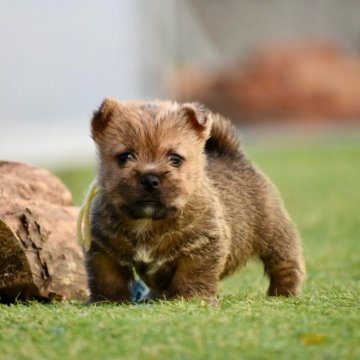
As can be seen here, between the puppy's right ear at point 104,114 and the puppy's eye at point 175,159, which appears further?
the puppy's right ear at point 104,114

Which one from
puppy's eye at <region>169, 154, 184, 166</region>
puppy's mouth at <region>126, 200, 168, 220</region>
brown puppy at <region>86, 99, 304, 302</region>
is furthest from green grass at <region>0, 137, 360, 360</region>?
puppy's eye at <region>169, 154, 184, 166</region>

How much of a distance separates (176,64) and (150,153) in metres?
21.1

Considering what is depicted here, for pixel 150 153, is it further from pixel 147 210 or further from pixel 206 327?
→ pixel 206 327

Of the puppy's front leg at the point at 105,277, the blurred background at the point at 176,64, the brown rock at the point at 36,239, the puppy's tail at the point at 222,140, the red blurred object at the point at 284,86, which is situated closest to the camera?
the puppy's front leg at the point at 105,277

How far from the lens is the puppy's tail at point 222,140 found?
20.2ft

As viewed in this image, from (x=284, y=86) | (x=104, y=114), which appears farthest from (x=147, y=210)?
(x=284, y=86)

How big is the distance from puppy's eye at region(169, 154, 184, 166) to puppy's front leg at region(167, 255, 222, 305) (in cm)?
47

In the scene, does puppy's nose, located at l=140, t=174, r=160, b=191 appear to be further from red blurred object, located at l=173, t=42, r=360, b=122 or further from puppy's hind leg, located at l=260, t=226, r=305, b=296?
red blurred object, located at l=173, t=42, r=360, b=122

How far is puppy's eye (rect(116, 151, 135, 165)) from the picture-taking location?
5133 millimetres

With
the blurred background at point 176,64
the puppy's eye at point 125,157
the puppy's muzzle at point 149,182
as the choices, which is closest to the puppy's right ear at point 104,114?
the puppy's eye at point 125,157

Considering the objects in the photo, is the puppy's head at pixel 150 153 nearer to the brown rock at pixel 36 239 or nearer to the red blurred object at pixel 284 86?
the brown rock at pixel 36 239

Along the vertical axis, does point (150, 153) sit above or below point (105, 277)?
above

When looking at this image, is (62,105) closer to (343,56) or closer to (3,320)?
(343,56)

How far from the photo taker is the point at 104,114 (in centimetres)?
536
